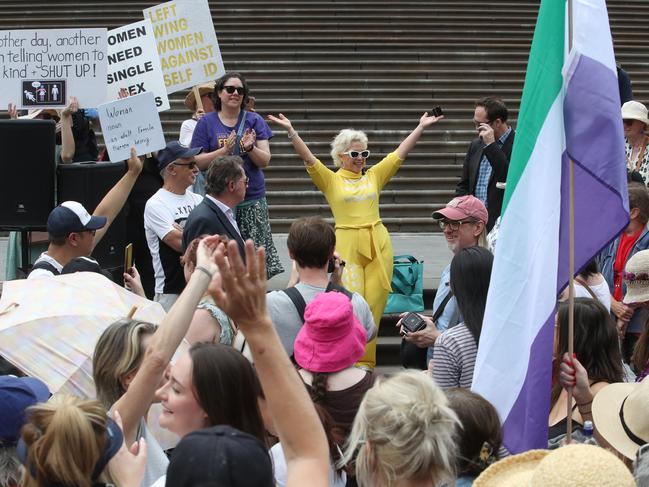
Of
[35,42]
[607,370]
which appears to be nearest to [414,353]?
[607,370]

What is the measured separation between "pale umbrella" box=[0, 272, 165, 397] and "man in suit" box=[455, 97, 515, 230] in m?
4.31

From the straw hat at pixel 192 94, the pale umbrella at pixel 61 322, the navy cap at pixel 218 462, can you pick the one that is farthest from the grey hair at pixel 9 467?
the straw hat at pixel 192 94

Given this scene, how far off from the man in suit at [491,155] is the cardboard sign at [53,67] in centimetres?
278

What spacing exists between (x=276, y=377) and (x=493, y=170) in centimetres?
599

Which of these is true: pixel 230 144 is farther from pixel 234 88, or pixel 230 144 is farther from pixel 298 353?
pixel 298 353

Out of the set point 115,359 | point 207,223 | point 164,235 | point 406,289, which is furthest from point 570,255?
point 406,289

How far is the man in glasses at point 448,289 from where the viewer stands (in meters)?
5.01

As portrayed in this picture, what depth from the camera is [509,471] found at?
8.52 ft

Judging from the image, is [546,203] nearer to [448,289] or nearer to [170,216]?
[448,289]

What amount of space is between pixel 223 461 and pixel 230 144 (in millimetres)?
5718

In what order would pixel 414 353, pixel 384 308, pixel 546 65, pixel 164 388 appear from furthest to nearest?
pixel 384 308 < pixel 414 353 < pixel 546 65 < pixel 164 388

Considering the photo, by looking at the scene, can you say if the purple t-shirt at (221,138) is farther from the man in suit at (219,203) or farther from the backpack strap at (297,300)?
the backpack strap at (297,300)

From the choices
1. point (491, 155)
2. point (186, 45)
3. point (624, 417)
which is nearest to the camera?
point (624, 417)

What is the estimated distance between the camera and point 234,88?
7875 mm
